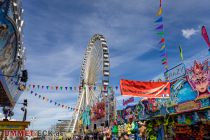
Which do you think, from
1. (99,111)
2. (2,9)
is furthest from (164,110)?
(99,111)

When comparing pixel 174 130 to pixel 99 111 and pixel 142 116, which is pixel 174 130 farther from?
pixel 99 111

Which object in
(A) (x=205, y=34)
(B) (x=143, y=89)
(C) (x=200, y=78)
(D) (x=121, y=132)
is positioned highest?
(A) (x=205, y=34)

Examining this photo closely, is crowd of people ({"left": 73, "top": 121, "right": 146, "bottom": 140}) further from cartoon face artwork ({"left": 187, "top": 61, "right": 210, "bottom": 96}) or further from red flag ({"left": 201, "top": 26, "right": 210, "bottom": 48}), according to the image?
red flag ({"left": 201, "top": 26, "right": 210, "bottom": 48})

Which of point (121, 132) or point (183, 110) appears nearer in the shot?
point (183, 110)

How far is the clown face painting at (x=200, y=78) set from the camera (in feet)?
55.8

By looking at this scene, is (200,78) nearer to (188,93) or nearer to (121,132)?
(188,93)

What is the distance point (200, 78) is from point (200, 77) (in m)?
0.09

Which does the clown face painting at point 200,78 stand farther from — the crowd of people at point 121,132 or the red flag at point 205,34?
the crowd of people at point 121,132

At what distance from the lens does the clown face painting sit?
17.0 metres

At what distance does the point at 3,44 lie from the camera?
79.0ft

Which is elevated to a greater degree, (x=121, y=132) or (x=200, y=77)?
(x=200, y=77)

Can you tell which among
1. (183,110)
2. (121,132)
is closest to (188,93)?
(183,110)

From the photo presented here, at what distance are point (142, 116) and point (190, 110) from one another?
8540 mm

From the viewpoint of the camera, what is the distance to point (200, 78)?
57.9 feet
